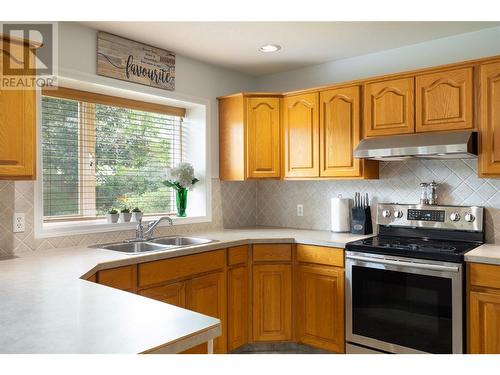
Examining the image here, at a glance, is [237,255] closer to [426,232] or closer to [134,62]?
[426,232]

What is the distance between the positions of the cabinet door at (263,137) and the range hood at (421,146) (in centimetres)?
81

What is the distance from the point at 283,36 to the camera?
3.06 metres

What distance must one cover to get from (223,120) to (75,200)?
1464 millimetres

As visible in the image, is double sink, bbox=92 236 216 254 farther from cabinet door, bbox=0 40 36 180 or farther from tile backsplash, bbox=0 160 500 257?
cabinet door, bbox=0 40 36 180

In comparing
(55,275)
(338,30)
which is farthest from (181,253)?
(338,30)

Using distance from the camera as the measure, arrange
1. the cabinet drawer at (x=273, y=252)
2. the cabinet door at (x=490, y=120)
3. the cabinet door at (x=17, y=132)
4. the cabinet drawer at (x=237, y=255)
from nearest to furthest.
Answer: the cabinet door at (x=17, y=132) → the cabinet door at (x=490, y=120) → the cabinet drawer at (x=237, y=255) → the cabinet drawer at (x=273, y=252)

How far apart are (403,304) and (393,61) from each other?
1.89 meters

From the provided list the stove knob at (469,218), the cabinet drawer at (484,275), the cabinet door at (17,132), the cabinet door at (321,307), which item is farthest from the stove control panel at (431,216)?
the cabinet door at (17,132)

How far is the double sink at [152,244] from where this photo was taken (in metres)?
2.90

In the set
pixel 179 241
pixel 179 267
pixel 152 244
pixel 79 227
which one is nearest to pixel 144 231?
pixel 152 244

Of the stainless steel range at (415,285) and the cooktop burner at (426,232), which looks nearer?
the stainless steel range at (415,285)

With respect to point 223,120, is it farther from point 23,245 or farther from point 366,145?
point 23,245

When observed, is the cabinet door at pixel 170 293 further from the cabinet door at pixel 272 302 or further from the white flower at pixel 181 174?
the white flower at pixel 181 174

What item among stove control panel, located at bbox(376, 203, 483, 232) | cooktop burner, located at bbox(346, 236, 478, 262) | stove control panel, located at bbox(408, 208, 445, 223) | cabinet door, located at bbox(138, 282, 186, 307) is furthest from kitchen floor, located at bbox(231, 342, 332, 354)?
stove control panel, located at bbox(408, 208, 445, 223)
